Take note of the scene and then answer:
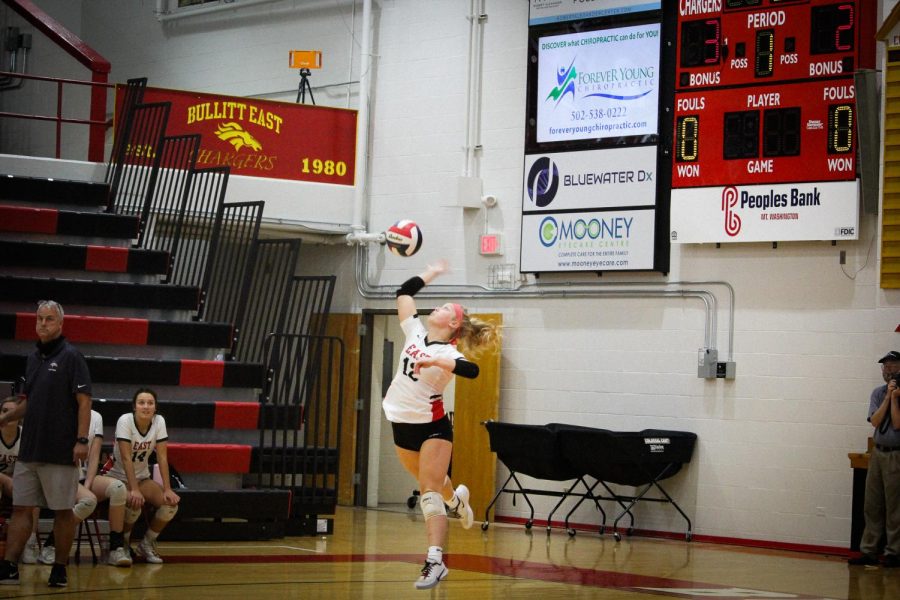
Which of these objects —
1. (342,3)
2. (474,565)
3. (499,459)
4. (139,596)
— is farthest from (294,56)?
(139,596)

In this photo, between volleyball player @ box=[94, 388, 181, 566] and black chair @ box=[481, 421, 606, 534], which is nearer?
volleyball player @ box=[94, 388, 181, 566]

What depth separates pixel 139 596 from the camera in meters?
6.51

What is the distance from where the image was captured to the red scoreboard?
36.6 ft

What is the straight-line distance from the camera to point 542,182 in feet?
43.8

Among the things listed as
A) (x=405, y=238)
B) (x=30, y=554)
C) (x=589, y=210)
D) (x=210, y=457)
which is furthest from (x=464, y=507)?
(x=589, y=210)

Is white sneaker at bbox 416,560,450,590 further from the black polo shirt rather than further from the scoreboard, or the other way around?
the scoreboard

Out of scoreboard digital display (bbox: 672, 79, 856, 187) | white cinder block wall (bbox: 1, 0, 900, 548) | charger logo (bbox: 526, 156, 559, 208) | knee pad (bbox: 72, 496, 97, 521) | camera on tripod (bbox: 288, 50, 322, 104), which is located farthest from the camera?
camera on tripod (bbox: 288, 50, 322, 104)

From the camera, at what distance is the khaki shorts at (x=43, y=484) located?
712cm

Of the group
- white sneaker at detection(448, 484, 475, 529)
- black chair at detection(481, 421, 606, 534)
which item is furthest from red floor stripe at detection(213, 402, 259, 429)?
white sneaker at detection(448, 484, 475, 529)

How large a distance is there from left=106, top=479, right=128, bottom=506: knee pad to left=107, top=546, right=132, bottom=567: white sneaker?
321mm

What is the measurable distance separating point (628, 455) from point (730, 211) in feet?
8.81

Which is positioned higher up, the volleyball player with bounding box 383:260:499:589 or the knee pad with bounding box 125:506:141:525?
the volleyball player with bounding box 383:260:499:589

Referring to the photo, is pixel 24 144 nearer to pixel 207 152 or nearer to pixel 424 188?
pixel 207 152

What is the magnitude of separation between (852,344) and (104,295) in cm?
724
